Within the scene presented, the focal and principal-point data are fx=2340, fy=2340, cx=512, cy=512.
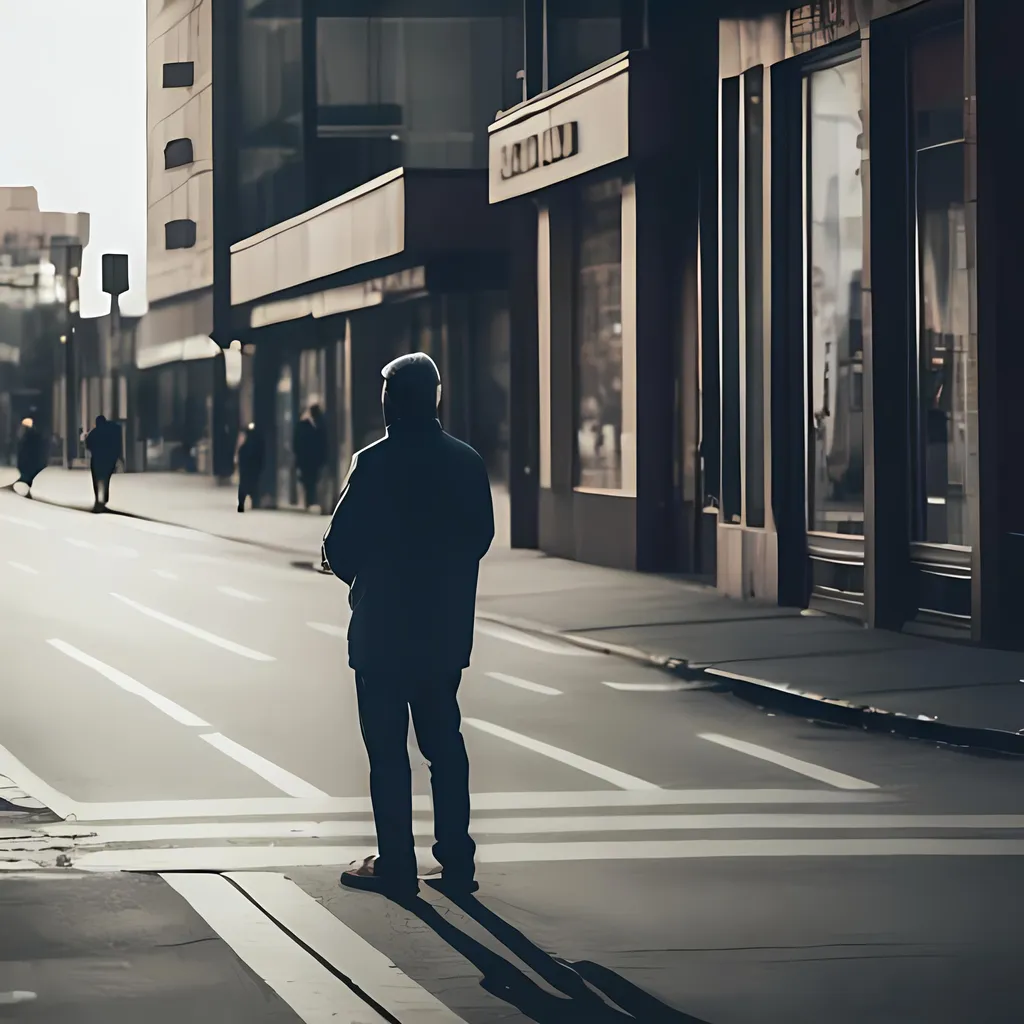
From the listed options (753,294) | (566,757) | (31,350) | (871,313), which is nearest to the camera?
(566,757)

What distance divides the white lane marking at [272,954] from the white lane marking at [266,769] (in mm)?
2032

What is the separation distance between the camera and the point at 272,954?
6805mm

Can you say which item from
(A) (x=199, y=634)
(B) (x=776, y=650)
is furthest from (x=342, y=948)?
(A) (x=199, y=634)

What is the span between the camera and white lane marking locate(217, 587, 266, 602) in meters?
21.6

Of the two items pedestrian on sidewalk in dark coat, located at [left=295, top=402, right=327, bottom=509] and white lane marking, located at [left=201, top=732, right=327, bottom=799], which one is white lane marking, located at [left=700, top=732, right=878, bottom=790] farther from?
pedestrian on sidewalk in dark coat, located at [left=295, top=402, right=327, bottom=509]

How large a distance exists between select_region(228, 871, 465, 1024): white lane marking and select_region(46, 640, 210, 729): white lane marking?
4.56 meters

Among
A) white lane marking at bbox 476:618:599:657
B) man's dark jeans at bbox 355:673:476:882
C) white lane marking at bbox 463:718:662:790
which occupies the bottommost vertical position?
white lane marking at bbox 476:618:599:657

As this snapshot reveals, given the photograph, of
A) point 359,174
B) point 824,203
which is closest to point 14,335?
point 359,174

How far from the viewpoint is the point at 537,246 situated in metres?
28.5

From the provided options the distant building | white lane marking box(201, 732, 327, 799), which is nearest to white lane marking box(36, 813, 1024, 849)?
white lane marking box(201, 732, 327, 799)

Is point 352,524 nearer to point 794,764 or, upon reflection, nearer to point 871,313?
point 794,764

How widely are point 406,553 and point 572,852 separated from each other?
145 centimetres

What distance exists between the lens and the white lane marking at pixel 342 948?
241 inches

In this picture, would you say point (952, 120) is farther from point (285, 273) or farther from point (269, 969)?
point (285, 273)
